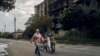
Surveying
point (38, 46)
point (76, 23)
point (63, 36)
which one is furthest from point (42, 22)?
point (38, 46)

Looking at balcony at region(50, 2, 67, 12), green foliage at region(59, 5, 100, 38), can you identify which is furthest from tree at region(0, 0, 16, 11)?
balcony at region(50, 2, 67, 12)

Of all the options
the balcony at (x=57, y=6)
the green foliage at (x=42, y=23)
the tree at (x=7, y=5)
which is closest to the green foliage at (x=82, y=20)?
the tree at (x=7, y=5)

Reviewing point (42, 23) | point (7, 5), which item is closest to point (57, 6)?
point (42, 23)

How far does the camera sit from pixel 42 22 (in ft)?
254

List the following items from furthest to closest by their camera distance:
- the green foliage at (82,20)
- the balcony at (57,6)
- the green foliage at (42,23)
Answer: the balcony at (57,6)
the green foliage at (42,23)
the green foliage at (82,20)

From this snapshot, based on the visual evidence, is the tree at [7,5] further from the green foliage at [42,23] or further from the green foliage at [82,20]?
the green foliage at [42,23]

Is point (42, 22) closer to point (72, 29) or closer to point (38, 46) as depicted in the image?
point (72, 29)

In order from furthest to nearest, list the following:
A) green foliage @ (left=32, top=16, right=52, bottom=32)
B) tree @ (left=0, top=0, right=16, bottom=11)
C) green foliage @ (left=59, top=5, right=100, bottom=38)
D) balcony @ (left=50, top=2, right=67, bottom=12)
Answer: balcony @ (left=50, top=2, right=67, bottom=12) → green foliage @ (left=32, top=16, right=52, bottom=32) → green foliage @ (left=59, top=5, right=100, bottom=38) → tree @ (left=0, top=0, right=16, bottom=11)

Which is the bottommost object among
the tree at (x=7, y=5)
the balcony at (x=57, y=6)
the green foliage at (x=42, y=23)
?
the green foliage at (x=42, y=23)

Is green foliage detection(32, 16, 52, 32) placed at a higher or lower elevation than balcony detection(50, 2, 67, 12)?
lower

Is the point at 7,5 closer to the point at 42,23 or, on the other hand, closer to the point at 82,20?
the point at 82,20

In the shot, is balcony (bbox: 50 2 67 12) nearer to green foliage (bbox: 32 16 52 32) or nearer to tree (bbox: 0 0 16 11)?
green foliage (bbox: 32 16 52 32)

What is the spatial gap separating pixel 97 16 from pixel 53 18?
113ft

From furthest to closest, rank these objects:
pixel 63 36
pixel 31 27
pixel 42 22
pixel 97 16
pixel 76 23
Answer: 1. pixel 31 27
2. pixel 42 22
3. pixel 63 36
4. pixel 76 23
5. pixel 97 16
